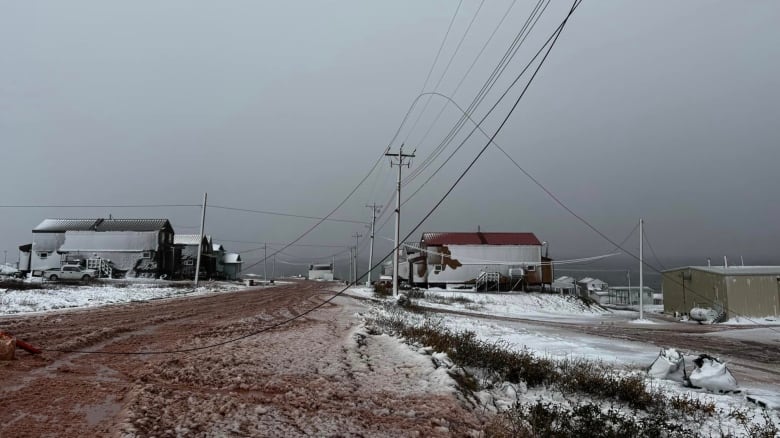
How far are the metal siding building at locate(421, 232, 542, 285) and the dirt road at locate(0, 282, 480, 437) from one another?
44.4m

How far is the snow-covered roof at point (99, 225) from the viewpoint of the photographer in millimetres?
61500

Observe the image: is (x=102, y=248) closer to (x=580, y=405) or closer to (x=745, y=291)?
(x=745, y=291)

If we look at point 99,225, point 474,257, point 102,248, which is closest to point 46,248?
point 99,225

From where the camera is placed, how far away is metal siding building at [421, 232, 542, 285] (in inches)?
2149

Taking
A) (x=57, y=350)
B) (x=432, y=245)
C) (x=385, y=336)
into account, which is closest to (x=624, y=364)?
(x=385, y=336)

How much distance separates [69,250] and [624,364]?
214ft

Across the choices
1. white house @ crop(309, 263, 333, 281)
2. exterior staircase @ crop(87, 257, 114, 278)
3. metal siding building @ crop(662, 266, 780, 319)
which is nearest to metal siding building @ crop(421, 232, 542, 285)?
metal siding building @ crop(662, 266, 780, 319)

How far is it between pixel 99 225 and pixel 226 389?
65.7 m

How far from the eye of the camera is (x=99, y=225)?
2456 inches

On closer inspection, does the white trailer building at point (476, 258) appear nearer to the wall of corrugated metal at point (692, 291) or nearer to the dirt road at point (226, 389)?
the wall of corrugated metal at point (692, 291)

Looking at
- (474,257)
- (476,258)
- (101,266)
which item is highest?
(474,257)

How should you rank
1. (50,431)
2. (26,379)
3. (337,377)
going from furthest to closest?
(337,377), (26,379), (50,431)

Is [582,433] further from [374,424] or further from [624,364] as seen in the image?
[624,364]

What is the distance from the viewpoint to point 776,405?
24.0 feet
